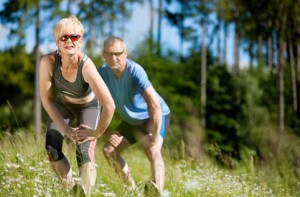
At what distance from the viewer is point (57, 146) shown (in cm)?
454

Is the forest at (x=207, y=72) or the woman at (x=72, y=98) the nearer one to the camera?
the woman at (x=72, y=98)

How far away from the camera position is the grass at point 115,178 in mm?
4387

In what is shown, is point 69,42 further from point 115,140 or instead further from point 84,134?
point 115,140

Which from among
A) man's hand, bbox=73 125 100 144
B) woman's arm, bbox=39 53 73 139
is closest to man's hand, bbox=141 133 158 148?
man's hand, bbox=73 125 100 144

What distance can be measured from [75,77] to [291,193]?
271cm

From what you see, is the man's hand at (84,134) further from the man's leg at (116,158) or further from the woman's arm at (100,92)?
the man's leg at (116,158)

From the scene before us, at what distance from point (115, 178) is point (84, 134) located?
1.00 meters

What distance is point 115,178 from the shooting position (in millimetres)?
5199

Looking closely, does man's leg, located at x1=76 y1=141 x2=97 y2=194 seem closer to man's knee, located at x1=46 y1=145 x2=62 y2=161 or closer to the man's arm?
man's knee, located at x1=46 y1=145 x2=62 y2=161

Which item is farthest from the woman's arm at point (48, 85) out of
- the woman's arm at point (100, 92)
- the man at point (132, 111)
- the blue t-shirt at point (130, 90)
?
the blue t-shirt at point (130, 90)

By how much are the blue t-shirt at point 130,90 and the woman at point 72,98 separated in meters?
0.50

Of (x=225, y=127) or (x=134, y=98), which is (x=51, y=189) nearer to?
(x=134, y=98)

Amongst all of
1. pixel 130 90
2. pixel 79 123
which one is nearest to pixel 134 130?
pixel 130 90

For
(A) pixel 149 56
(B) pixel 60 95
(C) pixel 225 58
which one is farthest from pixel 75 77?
(C) pixel 225 58
